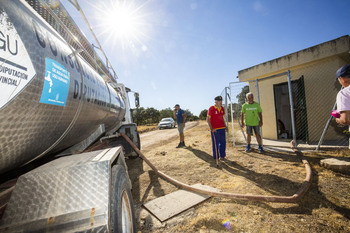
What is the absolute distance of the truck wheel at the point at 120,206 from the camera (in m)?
1.14

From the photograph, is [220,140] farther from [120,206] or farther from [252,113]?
[120,206]

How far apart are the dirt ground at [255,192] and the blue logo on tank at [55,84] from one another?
191 cm

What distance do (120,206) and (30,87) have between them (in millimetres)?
1151

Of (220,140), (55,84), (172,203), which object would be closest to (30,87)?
(55,84)

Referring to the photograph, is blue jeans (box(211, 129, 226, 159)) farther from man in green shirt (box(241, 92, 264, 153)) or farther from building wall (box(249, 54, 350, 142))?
building wall (box(249, 54, 350, 142))

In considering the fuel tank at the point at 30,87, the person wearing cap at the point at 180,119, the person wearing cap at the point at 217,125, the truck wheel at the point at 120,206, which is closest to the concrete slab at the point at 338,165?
the person wearing cap at the point at 217,125

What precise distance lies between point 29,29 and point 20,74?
1.37ft

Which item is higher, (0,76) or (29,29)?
(29,29)

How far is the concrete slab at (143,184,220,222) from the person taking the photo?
2271 millimetres

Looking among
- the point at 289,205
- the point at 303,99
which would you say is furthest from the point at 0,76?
the point at 303,99

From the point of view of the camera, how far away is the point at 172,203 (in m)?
2.53

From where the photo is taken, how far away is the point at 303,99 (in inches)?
252

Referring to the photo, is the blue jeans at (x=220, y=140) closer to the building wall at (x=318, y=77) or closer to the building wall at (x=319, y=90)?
the building wall at (x=318, y=77)

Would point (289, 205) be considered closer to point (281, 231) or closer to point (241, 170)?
point (281, 231)
